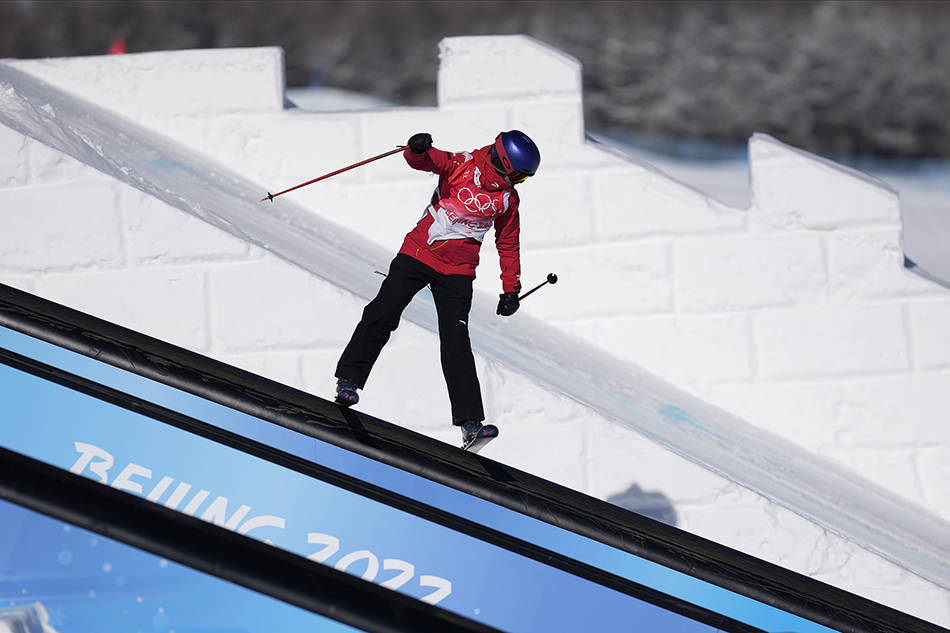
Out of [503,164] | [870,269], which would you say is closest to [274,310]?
[503,164]

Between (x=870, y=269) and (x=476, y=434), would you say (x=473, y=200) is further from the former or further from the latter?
(x=870, y=269)

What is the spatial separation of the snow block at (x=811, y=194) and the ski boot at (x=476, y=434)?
5.00 ft

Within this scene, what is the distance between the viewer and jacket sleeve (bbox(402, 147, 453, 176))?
1968 mm

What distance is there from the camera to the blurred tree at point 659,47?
49.3ft

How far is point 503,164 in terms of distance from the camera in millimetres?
2014

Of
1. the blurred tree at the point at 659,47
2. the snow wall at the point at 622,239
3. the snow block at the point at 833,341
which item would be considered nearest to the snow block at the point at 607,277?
the snow wall at the point at 622,239

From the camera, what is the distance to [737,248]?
3.06 meters

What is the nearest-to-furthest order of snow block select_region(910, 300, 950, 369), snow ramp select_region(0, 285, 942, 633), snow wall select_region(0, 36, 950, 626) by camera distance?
1. snow ramp select_region(0, 285, 942, 633)
2. snow wall select_region(0, 36, 950, 626)
3. snow block select_region(910, 300, 950, 369)

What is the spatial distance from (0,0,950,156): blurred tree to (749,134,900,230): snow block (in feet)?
38.0

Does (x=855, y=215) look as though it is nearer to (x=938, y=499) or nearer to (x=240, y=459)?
(x=938, y=499)

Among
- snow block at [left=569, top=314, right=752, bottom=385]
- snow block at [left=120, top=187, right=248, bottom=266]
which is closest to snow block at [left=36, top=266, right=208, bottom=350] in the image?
snow block at [left=120, top=187, right=248, bottom=266]

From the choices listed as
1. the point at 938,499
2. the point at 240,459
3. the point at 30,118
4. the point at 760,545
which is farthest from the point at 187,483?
the point at 938,499

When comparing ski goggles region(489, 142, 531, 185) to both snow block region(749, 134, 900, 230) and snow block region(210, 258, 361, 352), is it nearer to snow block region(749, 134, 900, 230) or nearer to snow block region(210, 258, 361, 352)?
snow block region(210, 258, 361, 352)

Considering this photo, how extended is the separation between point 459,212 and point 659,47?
15298 mm
